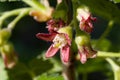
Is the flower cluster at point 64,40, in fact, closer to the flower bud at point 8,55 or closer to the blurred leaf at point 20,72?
the flower bud at point 8,55

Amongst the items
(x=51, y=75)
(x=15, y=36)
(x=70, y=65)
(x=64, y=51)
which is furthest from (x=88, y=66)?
(x=15, y=36)

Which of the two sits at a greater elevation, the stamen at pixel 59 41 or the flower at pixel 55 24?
the flower at pixel 55 24

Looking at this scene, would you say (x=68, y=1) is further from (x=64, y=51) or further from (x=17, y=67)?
(x=17, y=67)

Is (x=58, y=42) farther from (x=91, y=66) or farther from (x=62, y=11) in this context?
(x=91, y=66)

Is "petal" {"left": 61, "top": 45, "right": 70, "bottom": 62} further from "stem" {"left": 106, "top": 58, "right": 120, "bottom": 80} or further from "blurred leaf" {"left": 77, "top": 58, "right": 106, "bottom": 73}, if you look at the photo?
"blurred leaf" {"left": 77, "top": 58, "right": 106, "bottom": 73}

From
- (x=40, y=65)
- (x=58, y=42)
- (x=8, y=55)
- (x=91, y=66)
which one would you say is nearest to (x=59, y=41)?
(x=58, y=42)

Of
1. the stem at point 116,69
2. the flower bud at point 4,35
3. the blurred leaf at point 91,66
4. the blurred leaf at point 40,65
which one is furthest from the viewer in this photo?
the blurred leaf at point 91,66

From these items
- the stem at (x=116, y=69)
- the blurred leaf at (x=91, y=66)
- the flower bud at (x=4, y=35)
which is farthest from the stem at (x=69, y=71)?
the blurred leaf at (x=91, y=66)

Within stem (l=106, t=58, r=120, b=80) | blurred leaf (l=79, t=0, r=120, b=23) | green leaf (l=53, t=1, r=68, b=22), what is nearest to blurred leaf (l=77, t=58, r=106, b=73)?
stem (l=106, t=58, r=120, b=80)
